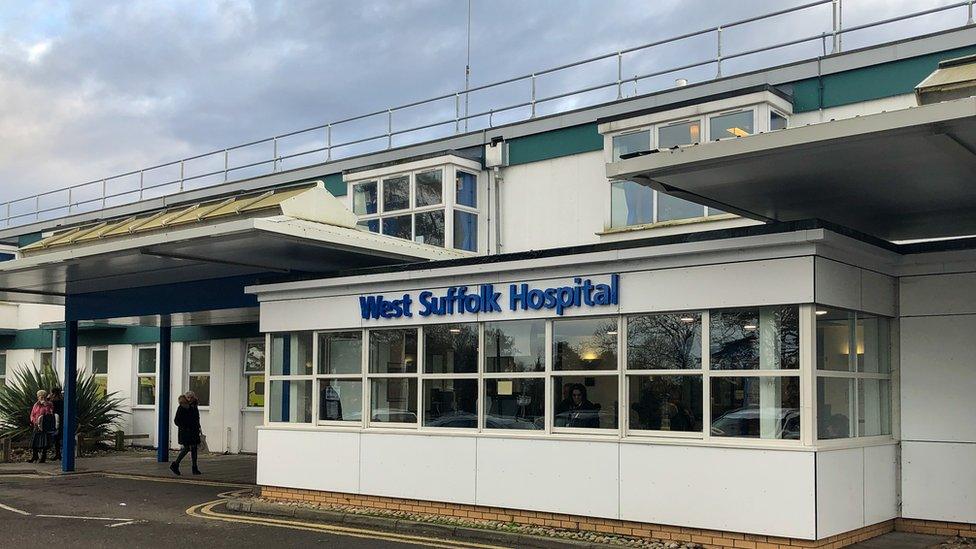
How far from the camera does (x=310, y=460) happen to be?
14.0 m

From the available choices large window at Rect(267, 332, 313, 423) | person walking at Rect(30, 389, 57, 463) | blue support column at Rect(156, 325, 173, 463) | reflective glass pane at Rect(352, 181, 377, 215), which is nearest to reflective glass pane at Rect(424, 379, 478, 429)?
large window at Rect(267, 332, 313, 423)

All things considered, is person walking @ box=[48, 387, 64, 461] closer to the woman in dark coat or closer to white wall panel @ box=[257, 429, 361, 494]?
the woman in dark coat

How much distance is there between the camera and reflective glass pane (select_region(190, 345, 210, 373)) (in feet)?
82.2

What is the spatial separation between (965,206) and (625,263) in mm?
3585

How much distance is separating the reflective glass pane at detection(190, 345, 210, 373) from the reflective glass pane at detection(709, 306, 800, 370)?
17.3 m

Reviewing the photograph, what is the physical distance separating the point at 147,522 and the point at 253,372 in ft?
33.8

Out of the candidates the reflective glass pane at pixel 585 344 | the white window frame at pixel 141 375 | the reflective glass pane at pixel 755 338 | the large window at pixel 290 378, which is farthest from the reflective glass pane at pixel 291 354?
the white window frame at pixel 141 375

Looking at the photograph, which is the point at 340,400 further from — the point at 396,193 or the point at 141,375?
the point at 141,375

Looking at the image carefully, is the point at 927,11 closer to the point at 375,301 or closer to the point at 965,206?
the point at 965,206

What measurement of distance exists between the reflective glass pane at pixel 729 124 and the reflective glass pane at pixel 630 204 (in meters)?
1.41

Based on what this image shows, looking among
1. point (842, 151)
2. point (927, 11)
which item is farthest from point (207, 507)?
point (927, 11)

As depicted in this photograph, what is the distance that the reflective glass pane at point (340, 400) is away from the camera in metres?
13.8

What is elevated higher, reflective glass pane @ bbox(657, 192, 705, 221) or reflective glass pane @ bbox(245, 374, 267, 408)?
reflective glass pane @ bbox(657, 192, 705, 221)

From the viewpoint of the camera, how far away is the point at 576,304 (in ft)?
37.9
